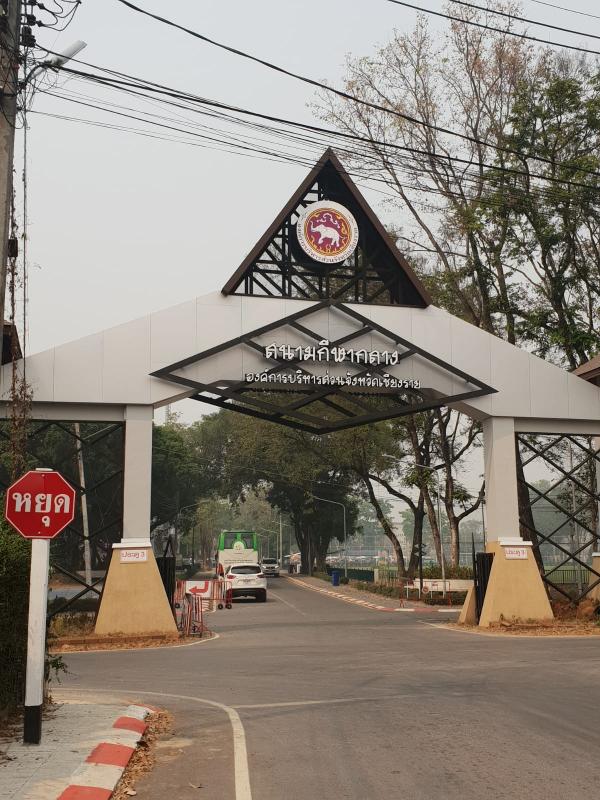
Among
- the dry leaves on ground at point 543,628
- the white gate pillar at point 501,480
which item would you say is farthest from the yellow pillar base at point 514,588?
the white gate pillar at point 501,480

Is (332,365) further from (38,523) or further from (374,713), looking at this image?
(38,523)

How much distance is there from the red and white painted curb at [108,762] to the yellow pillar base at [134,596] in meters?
11.7

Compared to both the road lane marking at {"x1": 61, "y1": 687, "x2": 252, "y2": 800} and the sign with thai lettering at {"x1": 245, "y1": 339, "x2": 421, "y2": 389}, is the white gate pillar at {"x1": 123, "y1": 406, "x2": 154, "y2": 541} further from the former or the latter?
the road lane marking at {"x1": 61, "y1": 687, "x2": 252, "y2": 800}

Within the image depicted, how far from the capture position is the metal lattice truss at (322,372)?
24.3 m

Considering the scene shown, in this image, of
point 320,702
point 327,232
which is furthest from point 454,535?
point 320,702

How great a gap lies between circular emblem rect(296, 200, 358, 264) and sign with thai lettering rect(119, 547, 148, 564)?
9323 mm

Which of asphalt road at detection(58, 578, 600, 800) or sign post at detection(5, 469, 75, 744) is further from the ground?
sign post at detection(5, 469, 75, 744)

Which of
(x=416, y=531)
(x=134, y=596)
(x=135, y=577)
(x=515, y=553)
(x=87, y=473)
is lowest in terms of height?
(x=134, y=596)

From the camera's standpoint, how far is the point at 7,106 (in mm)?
10625

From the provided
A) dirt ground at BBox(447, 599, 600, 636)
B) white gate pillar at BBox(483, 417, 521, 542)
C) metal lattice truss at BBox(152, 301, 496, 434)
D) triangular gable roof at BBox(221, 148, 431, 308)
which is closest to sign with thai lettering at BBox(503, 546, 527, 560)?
white gate pillar at BBox(483, 417, 521, 542)

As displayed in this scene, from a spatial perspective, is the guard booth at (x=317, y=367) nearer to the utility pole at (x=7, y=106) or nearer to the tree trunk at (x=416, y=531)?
the utility pole at (x=7, y=106)

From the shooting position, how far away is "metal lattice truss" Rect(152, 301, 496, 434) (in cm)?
2430

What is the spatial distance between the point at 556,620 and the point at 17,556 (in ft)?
61.9

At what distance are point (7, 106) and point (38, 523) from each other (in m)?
5.04
